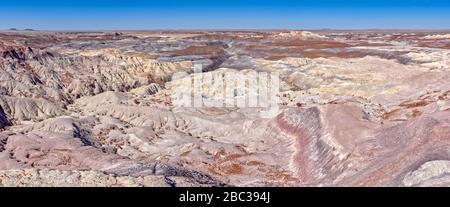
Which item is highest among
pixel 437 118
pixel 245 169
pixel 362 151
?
pixel 437 118

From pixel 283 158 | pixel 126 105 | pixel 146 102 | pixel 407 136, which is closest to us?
pixel 407 136

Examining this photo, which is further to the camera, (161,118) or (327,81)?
(327,81)

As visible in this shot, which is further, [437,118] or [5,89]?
[5,89]

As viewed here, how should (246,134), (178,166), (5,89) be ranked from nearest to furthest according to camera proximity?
(178,166) < (246,134) < (5,89)

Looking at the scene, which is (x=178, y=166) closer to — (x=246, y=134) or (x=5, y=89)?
(x=246, y=134)

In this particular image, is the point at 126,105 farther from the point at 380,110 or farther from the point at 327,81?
the point at 327,81

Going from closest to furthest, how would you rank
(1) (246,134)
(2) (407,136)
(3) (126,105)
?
(2) (407,136) → (1) (246,134) → (3) (126,105)
